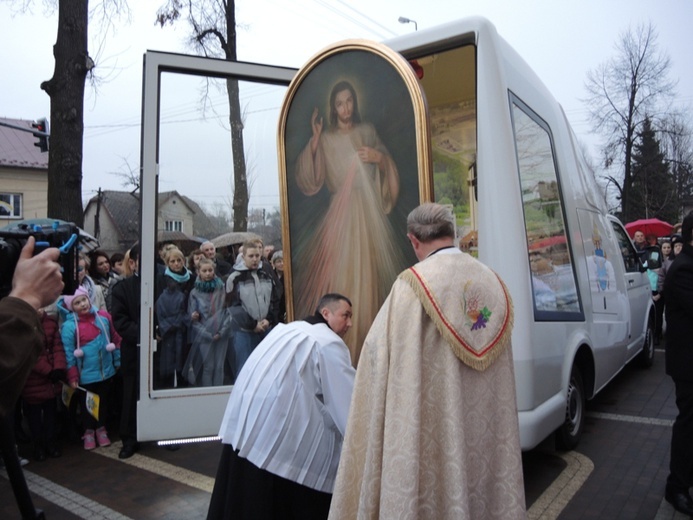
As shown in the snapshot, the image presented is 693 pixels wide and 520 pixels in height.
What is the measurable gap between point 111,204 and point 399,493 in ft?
185

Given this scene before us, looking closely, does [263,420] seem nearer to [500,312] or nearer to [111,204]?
[500,312]

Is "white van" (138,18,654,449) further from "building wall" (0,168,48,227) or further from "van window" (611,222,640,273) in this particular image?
"building wall" (0,168,48,227)

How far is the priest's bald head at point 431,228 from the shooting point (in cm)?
245

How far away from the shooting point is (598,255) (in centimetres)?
546

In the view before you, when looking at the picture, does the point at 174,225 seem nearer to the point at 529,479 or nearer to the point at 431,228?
the point at 431,228

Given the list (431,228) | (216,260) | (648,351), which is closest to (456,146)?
(216,260)

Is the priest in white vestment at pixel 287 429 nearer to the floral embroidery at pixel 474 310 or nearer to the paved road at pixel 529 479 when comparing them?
the floral embroidery at pixel 474 310

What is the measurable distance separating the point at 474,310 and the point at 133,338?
4.00 m

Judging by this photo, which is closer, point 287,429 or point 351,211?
point 287,429

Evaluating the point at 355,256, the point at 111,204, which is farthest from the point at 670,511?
the point at 111,204

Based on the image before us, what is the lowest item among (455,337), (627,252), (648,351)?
(648,351)

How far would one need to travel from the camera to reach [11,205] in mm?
36438

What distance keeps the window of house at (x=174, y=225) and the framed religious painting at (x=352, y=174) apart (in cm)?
101

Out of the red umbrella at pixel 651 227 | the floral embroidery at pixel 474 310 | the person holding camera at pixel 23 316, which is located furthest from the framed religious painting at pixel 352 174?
the red umbrella at pixel 651 227
